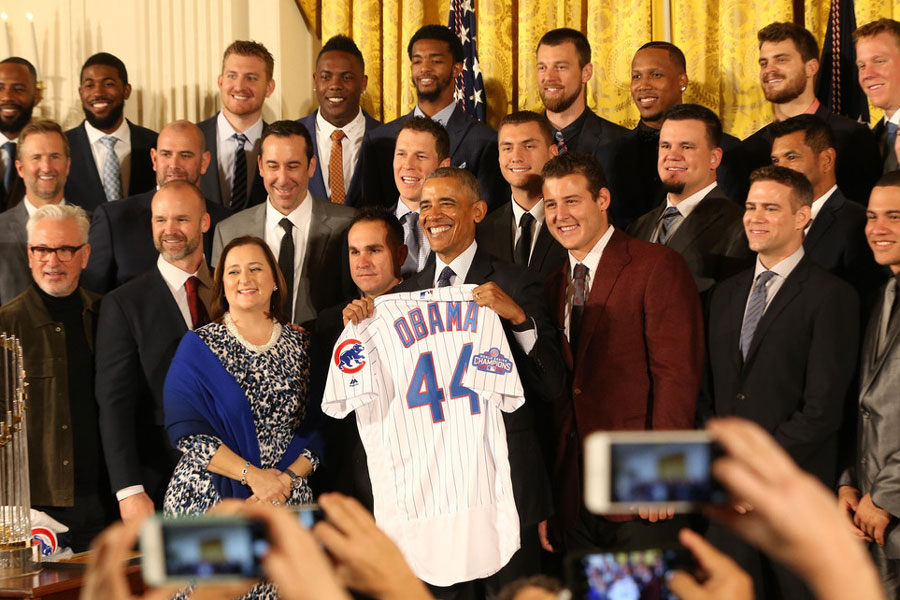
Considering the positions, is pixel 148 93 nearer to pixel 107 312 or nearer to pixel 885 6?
pixel 107 312

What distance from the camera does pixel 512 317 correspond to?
3.88 m

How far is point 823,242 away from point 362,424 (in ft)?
6.59

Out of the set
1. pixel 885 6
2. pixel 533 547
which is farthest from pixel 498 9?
pixel 533 547

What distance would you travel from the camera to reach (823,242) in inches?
178

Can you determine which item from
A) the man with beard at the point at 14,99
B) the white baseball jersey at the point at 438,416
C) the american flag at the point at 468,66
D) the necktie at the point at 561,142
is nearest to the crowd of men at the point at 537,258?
the necktie at the point at 561,142

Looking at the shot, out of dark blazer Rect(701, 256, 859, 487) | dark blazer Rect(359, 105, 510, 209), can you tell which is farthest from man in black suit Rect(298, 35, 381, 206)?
dark blazer Rect(701, 256, 859, 487)

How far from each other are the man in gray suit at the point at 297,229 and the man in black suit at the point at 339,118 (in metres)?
0.73

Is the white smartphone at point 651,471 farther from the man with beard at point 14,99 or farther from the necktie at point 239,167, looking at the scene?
the man with beard at point 14,99

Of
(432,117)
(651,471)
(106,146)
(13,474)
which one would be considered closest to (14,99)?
(106,146)

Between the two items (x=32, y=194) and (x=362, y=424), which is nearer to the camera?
(x=362, y=424)

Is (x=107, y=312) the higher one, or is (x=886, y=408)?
(x=107, y=312)

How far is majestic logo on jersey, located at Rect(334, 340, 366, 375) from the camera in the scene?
4.02 metres

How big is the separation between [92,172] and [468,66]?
2232 millimetres

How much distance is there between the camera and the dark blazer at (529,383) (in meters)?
4.00
